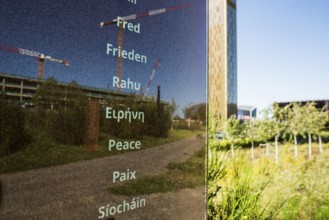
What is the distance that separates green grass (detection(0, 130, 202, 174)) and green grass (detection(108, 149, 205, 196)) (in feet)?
0.85

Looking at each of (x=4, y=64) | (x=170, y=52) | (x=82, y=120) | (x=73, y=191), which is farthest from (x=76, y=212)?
(x=170, y=52)

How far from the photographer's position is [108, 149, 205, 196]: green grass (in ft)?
6.03

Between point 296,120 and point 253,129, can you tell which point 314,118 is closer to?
point 296,120

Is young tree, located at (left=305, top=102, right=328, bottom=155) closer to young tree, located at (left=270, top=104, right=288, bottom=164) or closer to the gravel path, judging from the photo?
young tree, located at (left=270, top=104, right=288, bottom=164)

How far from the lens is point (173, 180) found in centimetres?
225

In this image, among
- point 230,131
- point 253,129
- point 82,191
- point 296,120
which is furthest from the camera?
point 296,120

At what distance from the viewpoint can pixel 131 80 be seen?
1909 mm

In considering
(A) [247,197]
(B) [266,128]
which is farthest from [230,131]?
(B) [266,128]

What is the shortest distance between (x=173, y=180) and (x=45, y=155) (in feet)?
3.71

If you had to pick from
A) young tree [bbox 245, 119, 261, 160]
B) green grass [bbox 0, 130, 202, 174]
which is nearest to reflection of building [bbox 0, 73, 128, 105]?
green grass [bbox 0, 130, 202, 174]

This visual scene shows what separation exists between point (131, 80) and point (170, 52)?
53 centimetres

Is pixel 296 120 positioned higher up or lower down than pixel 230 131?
higher up

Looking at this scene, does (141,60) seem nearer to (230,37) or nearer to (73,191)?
(73,191)

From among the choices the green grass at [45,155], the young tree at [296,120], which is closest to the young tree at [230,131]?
the green grass at [45,155]
